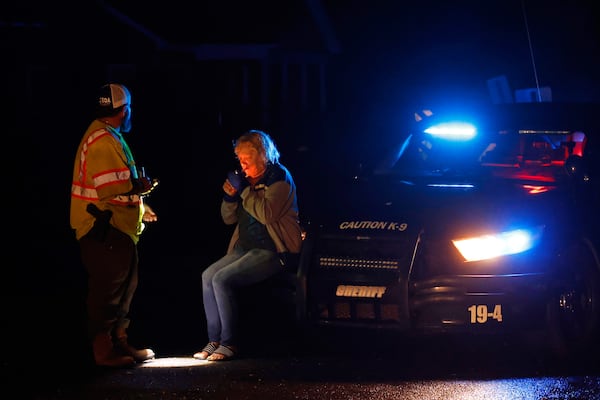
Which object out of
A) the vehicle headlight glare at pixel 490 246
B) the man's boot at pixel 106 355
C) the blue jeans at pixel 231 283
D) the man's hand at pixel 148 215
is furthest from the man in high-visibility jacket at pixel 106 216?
the vehicle headlight glare at pixel 490 246

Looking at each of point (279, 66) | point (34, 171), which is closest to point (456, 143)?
point (34, 171)

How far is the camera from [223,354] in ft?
26.1

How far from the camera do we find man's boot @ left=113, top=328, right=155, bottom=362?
793 centimetres

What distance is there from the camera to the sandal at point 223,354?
7938mm

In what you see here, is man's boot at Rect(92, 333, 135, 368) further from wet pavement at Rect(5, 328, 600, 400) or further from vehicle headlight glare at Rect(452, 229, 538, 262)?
vehicle headlight glare at Rect(452, 229, 538, 262)

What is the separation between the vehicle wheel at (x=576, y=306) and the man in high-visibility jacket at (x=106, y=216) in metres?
2.70

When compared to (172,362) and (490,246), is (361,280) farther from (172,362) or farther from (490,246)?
(172,362)

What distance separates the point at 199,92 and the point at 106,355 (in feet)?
47.7

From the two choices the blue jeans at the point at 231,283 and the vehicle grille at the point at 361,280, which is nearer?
the vehicle grille at the point at 361,280

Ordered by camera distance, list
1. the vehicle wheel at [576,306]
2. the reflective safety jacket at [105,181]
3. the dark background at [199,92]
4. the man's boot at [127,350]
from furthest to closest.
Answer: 1. the dark background at [199,92]
2. the man's boot at [127,350]
3. the vehicle wheel at [576,306]
4. the reflective safety jacket at [105,181]

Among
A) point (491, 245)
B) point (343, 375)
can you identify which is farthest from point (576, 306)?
point (343, 375)

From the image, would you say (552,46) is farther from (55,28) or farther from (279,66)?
(55,28)

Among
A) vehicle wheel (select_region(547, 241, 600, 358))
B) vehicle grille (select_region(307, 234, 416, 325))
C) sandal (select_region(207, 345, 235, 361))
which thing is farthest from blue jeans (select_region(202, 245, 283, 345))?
vehicle wheel (select_region(547, 241, 600, 358))

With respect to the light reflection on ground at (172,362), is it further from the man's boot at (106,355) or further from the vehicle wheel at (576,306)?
the vehicle wheel at (576,306)
